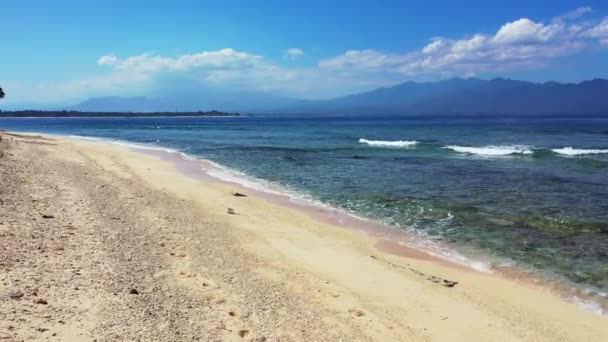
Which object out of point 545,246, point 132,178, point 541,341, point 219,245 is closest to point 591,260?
point 545,246

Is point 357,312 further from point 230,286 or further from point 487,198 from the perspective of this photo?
point 487,198

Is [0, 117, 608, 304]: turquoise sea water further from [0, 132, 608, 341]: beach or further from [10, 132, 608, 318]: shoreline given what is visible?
[0, 132, 608, 341]: beach

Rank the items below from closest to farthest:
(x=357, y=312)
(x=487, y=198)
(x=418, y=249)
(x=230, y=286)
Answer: (x=357, y=312) < (x=230, y=286) < (x=418, y=249) < (x=487, y=198)

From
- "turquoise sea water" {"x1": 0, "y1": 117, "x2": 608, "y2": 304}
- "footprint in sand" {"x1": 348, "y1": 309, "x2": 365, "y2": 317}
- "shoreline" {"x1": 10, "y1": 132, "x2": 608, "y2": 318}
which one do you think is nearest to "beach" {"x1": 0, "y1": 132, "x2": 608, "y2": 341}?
"footprint in sand" {"x1": 348, "y1": 309, "x2": 365, "y2": 317}

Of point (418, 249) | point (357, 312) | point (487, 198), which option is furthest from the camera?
point (487, 198)

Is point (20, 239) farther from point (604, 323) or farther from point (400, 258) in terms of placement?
point (604, 323)

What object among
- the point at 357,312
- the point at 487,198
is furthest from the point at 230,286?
the point at 487,198

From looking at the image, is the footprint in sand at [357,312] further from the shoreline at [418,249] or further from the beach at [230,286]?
the shoreline at [418,249]

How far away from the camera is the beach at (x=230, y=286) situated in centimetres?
491

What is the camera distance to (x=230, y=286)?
6.21 m

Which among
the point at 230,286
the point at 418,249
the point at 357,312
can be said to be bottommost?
the point at 418,249

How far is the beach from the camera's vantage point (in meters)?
4.91

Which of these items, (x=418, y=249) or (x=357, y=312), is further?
(x=418, y=249)

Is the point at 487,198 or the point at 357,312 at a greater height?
the point at 357,312
